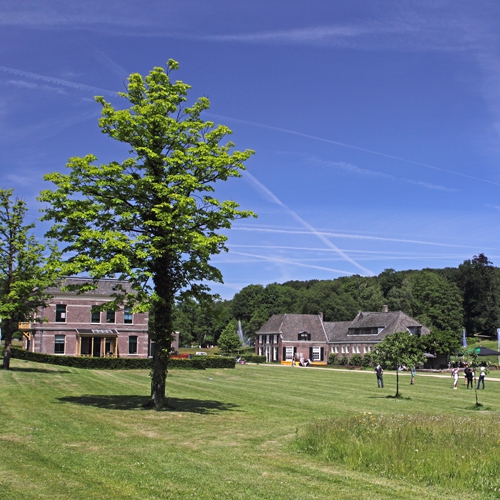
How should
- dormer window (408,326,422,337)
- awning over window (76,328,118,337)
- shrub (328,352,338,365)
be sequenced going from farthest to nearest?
shrub (328,352,338,365), dormer window (408,326,422,337), awning over window (76,328,118,337)

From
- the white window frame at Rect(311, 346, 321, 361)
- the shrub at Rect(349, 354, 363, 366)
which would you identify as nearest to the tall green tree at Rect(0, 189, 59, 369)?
the shrub at Rect(349, 354, 363, 366)

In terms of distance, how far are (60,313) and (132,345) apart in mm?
8570

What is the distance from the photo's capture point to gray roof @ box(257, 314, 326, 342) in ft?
335

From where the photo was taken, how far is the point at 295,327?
337 feet

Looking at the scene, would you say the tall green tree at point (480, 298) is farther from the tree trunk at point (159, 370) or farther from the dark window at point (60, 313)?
the tree trunk at point (159, 370)

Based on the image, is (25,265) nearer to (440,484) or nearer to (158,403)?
(158,403)

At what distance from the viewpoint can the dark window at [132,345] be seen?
62906 mm

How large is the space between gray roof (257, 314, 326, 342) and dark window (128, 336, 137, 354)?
140 feet

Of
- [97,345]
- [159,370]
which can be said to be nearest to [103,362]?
[97,345]

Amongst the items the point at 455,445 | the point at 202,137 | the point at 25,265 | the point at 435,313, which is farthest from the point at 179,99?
the point at 435,313

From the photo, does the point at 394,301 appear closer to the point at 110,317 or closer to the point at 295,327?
the point at 295,327

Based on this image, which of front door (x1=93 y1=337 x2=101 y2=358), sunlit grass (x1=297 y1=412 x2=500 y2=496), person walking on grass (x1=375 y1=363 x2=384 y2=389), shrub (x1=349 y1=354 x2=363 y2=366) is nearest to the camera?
sunlit grass (x1=297 y1=412 x2=500 y2=496)

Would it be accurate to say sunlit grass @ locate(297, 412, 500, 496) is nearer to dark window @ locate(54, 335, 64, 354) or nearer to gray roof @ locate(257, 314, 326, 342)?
dark window @ locate(54, 335, 64, 354)

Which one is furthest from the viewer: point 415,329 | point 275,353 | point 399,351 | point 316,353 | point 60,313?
point 275,353
